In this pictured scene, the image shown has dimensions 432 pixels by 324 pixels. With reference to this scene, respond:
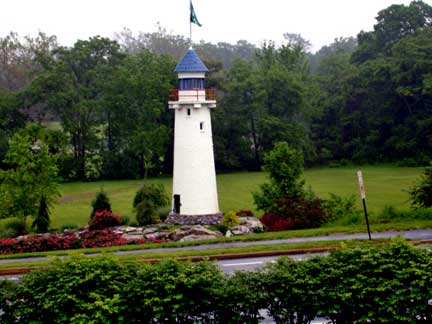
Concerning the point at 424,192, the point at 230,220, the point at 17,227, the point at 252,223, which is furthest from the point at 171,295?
the point at 17,227

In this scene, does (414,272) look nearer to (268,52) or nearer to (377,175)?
(377,175)

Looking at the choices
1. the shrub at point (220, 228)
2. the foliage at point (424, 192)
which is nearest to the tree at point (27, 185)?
the shrub at point (220, 228)

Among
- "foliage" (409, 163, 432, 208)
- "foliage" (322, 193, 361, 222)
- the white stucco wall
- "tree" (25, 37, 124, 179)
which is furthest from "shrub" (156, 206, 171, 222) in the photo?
"tree" (25, 37, 124, 179)

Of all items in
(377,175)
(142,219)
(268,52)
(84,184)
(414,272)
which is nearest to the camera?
(414,272)

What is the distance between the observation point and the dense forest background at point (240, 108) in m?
62.4

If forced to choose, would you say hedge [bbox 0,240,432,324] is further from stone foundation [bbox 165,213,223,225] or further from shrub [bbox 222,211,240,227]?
stone foundation [bbox 165,213,223,225]

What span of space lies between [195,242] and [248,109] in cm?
4430

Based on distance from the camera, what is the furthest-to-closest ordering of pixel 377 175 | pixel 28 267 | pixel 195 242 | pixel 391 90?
pixel 391 90 < pixel 377 175 < pixel 195 242 < pixel 28 267

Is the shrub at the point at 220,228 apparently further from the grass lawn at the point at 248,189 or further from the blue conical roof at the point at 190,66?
the grass lawn at the point at 248,189

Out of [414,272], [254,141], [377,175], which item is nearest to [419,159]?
[377,175]

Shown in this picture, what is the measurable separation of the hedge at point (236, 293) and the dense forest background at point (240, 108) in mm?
46406

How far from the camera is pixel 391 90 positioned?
6619cm

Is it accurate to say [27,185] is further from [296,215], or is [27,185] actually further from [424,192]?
[424,192]

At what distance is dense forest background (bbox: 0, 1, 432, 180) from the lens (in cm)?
6241
